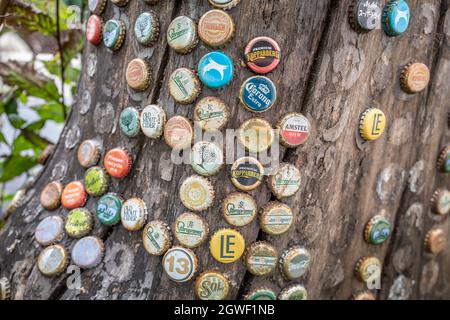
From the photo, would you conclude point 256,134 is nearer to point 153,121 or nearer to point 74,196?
point 153,121

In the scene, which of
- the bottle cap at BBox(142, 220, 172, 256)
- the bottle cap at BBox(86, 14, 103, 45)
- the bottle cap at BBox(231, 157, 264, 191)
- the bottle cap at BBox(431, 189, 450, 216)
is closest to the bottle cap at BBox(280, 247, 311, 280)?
the bottle cap at BBox(231, 157, 264, 191)

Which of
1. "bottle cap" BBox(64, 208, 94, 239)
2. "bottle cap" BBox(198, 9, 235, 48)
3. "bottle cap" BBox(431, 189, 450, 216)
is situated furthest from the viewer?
"bottle cap" BBox(431, 189, 450, 216)

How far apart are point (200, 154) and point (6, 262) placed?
815 mm

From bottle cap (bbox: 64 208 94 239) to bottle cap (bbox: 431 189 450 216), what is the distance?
47.8 inches

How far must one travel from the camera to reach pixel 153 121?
1323mm

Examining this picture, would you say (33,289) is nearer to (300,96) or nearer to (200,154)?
(200,154)

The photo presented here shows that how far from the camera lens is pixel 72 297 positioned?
139 centimetres

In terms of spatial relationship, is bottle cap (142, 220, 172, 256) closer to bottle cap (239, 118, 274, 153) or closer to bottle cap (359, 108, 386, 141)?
bottle cap (239, 118, 274, 153)

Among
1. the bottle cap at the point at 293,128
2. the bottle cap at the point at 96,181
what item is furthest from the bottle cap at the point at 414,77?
the bottle cap at the point at 96,181

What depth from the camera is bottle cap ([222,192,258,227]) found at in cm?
129

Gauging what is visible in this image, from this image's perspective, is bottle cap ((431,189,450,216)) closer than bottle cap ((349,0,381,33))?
No

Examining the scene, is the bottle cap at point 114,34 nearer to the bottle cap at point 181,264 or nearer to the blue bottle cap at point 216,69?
the blue bottle cap at point 216,69

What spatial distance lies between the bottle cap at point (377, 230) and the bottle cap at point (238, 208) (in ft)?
1.45

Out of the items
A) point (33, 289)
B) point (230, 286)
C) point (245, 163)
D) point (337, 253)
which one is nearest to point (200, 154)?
point (245, 163)
